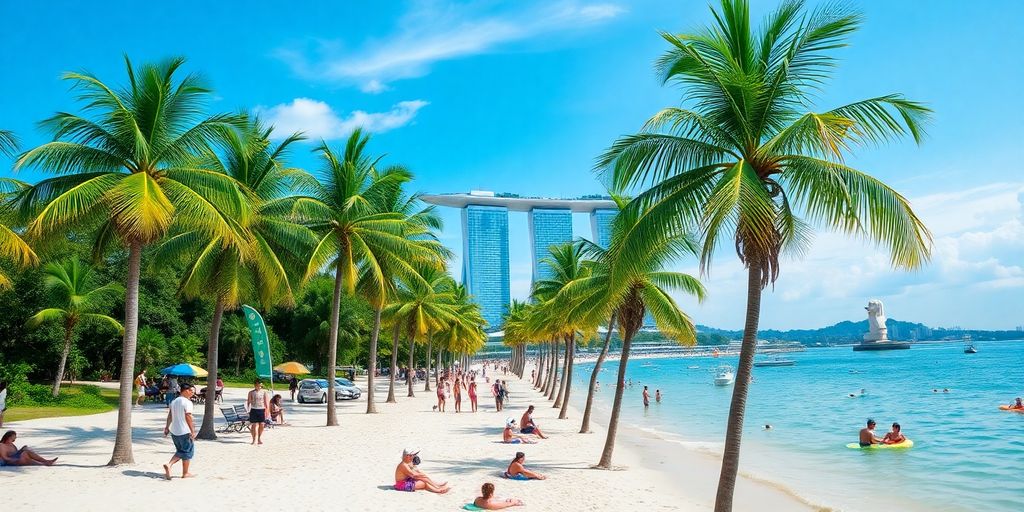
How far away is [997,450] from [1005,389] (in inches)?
1393

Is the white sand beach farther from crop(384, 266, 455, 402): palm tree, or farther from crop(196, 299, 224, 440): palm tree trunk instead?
crop(384, 266, 455, 402): palm tree

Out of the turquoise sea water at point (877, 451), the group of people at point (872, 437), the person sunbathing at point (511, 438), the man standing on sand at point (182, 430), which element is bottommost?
the turquoise sea water at point (877, 451)

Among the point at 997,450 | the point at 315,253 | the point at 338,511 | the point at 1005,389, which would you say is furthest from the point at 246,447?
the point at 1005,389

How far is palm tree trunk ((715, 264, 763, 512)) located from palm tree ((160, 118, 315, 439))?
38.7 ft

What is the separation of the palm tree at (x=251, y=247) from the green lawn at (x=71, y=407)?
7168 millimetres

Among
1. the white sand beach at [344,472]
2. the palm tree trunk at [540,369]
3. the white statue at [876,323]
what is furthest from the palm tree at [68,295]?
the white statue at [876,323]

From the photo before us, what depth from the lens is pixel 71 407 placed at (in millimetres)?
23953

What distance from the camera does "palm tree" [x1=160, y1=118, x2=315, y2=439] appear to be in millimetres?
16609

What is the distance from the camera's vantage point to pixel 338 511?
382 inches

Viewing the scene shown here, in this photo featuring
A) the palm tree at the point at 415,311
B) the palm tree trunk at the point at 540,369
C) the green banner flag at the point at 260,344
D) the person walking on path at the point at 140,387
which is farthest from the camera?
the palm tree trunk at the point at 540,369

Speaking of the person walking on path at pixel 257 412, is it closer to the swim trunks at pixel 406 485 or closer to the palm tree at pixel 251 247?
the palm tree at pixel 251 247

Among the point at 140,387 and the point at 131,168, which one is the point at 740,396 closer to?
the point at 131,168

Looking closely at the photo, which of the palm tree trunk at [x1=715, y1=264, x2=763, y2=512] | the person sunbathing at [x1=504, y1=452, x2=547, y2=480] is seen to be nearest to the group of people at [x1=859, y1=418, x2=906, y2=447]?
the person sunbathing at [x1=504, y1=452, x2=547, y2=480]

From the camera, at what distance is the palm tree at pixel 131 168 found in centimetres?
1170
